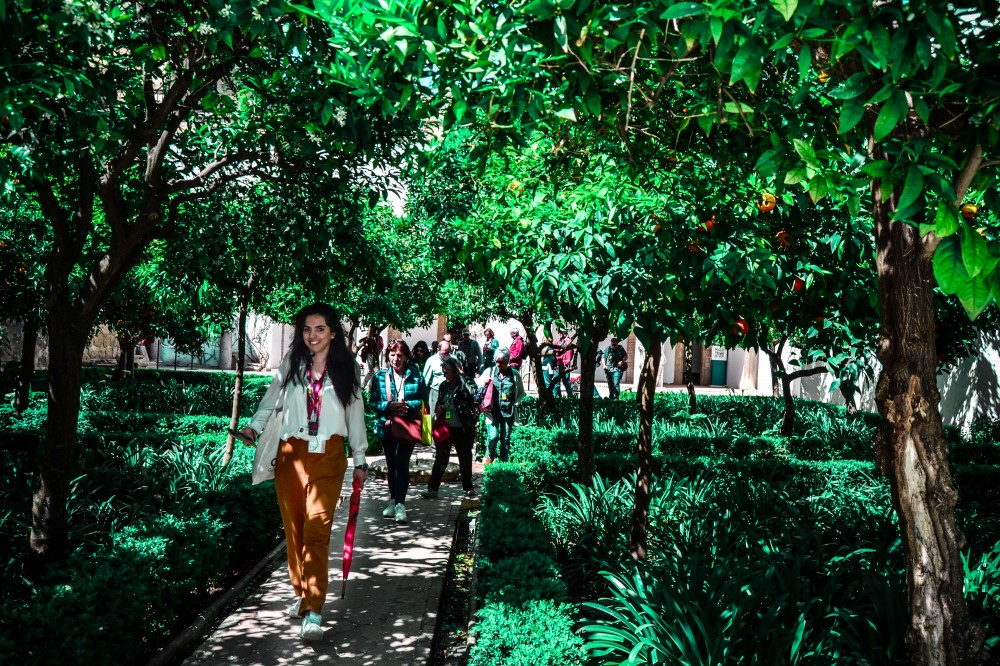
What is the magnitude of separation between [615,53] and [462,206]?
6.66 ft

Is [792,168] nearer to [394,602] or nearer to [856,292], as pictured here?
[856,292]

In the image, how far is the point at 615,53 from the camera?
3762mm

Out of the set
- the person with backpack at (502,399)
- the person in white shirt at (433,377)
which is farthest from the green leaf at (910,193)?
the person with backpack at (502,399)

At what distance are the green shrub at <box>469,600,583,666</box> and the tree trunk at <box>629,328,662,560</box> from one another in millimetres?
1545

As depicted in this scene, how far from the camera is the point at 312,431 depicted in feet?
15.5

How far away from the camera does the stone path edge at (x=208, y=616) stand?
407cm

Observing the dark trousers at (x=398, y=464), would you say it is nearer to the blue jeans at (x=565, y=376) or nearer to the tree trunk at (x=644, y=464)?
the tree trunk at (x=644, y=464)

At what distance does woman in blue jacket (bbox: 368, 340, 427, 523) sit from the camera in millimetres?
7211

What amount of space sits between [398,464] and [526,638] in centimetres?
412

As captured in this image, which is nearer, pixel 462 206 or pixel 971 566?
pixel 971 566

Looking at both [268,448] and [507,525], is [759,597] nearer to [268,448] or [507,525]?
[507,525]

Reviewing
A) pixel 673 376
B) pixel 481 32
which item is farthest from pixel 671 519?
pixel 673 376

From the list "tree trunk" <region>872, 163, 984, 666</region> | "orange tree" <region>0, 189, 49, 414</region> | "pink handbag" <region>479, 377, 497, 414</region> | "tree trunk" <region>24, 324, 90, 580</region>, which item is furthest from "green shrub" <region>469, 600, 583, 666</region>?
"orange tree" <region>0, 189, 49, 414</region>

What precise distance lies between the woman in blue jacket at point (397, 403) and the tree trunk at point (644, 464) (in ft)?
8.18
